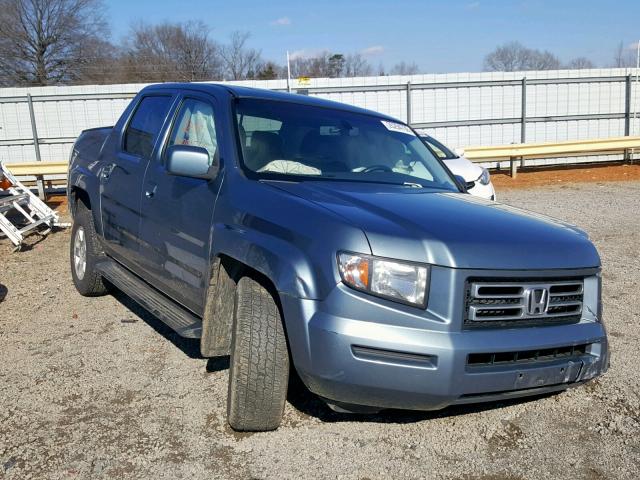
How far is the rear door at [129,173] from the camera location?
4586mm

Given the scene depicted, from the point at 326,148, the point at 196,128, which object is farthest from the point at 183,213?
the point at 326,148

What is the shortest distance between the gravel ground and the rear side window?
4.82ft

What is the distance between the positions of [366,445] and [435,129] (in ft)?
53.0

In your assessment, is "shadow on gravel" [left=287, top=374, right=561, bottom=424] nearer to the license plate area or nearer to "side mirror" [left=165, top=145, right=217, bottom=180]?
the license plate area

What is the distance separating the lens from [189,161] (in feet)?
11.7

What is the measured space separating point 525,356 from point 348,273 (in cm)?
93

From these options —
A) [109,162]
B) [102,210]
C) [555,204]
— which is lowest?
[555,204]

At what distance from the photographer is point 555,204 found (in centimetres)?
1195

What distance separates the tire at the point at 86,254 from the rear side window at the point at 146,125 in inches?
39.5

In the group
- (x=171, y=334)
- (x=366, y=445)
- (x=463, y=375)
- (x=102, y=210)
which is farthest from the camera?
(x=102, y=210)

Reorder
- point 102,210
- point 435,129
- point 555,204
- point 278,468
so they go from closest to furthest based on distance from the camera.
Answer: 1. point 278,468
2. point 102,210
3. point 555,204
4. point 435,129

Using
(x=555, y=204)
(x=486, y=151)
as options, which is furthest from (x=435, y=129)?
(x=555, y=204)

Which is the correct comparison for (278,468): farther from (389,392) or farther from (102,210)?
(102,210)

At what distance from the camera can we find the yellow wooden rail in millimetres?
16609
